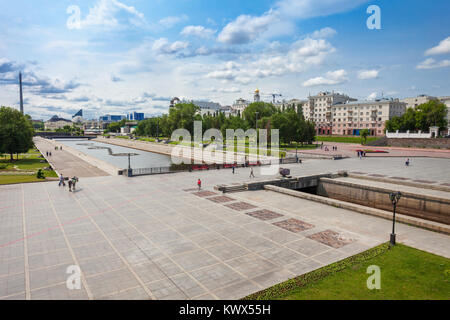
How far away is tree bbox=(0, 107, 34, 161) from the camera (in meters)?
49.7

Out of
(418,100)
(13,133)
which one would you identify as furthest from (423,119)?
(13,133)

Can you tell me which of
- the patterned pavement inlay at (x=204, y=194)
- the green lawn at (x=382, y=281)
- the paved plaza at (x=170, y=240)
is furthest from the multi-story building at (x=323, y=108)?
the green lawn at (x=382, y=281)

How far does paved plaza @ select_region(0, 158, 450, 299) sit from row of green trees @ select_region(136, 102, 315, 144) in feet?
169

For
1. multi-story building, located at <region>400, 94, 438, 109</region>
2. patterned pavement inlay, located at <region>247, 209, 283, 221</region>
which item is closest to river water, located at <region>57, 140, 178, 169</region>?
patterned pavement inlay, located at <region>247, 209, 283, 221</region>

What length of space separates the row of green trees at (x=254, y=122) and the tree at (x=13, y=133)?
49865 mm

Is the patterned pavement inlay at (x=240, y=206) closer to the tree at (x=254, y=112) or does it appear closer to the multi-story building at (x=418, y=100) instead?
the tree at (x=254, y=112)

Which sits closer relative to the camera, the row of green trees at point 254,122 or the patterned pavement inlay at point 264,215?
the patterned pavement inlay at point 264,215

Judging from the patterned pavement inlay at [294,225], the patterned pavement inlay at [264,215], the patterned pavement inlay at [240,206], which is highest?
the patterned pavement inlay at [240,206]

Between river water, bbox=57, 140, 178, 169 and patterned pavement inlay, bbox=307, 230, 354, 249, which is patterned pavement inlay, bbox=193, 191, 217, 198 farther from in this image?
river water, bbox=57, 140, 178, 169

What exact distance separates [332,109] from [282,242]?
4672 inches

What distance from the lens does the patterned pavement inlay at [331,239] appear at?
14664 millimetres

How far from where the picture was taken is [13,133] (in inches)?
1993

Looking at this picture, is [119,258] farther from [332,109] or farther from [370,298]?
[332,109]

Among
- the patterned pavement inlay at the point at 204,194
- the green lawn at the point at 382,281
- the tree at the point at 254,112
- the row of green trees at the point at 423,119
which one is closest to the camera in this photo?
the green lawn at the point at 382,281
